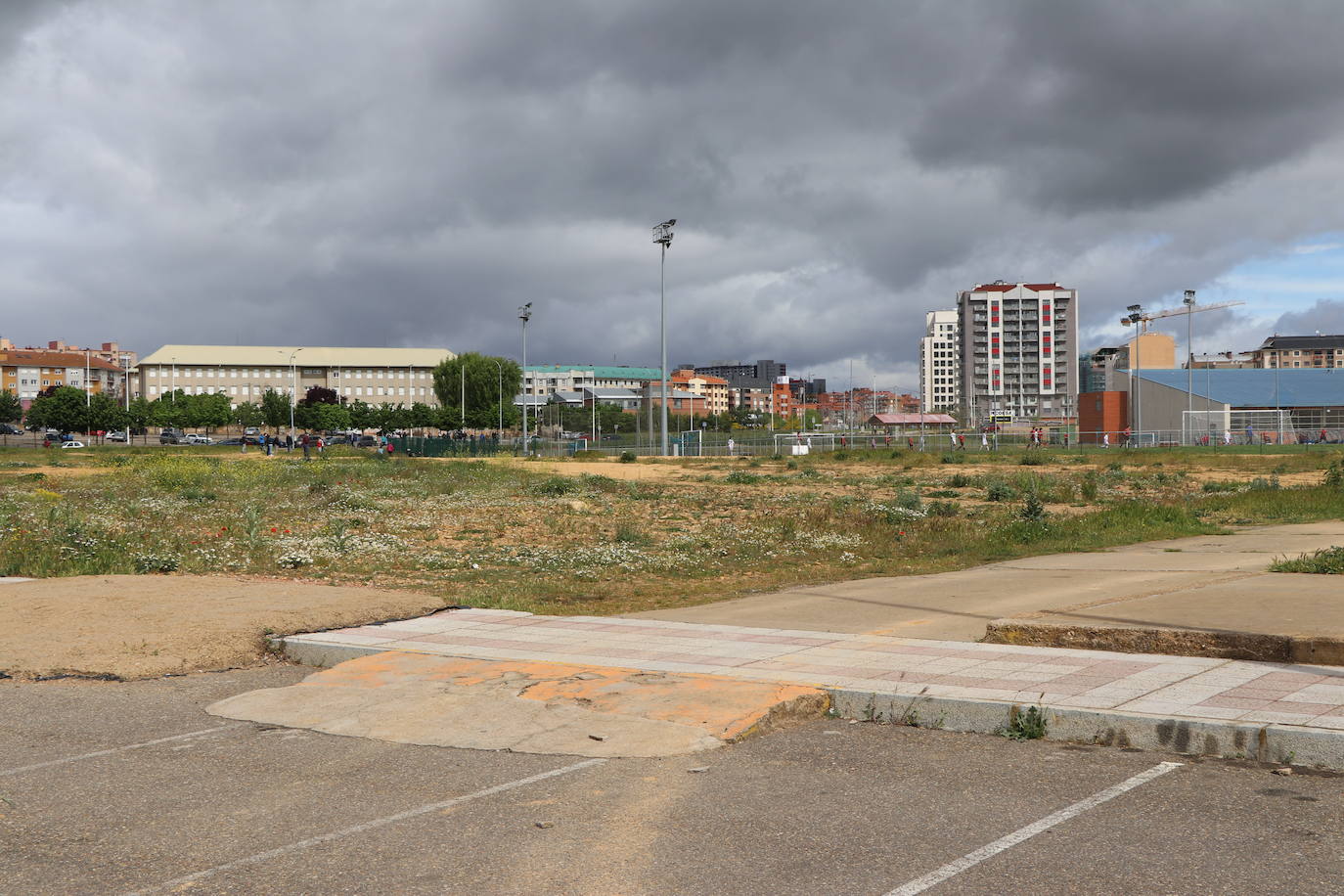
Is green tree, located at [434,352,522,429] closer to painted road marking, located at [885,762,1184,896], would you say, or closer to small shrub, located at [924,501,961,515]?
small shrub, located at [924,501,961,515]

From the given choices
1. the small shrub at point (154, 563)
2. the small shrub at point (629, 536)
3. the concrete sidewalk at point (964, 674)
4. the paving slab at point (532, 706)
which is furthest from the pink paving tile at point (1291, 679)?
the small shrub at point (154, 563)

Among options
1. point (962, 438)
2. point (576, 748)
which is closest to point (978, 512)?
point (576, 748)

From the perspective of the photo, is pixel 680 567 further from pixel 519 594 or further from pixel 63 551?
pixel 63 551

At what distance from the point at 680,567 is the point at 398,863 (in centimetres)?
1315

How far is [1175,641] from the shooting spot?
29.5ft

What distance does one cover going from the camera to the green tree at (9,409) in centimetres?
15100

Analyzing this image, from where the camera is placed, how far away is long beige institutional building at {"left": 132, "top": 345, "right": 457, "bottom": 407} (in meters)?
183

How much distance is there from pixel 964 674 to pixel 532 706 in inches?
128

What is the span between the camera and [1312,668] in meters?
8.13

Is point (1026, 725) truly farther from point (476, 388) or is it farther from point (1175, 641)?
point (476, 388)

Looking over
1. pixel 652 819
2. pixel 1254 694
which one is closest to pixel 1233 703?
pixel 1254 694

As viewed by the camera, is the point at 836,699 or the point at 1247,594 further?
the point at 1247,594

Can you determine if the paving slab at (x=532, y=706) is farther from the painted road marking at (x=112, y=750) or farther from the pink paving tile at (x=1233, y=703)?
the pink paving tile at (x=1233, y=703)

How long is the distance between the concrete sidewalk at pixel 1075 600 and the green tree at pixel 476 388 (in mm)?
134454
